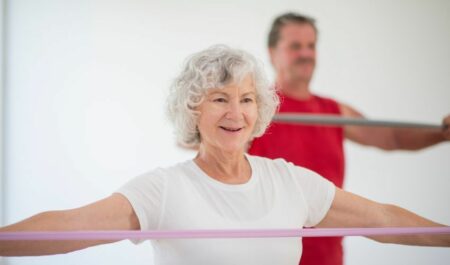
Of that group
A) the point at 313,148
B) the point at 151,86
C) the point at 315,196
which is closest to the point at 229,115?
the point at 315,196

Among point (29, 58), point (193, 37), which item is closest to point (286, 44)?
point (193, 37)

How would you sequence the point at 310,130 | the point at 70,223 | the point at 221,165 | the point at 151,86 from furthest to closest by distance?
the point at 310,130
the point at 151,86
the point at 221,165
the point at 70,223

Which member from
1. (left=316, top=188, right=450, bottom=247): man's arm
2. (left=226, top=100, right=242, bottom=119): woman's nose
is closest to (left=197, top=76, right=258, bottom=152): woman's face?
(left=226, top=100, right=242, bottom=119): woman's nose

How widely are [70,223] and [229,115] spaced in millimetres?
308

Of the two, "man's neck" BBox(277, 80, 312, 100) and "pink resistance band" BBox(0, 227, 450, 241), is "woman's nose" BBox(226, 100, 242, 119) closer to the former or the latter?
"pink resistance band" BBox(0, 227, 450, 241)

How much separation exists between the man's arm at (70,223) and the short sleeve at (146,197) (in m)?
0.01

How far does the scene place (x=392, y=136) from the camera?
4.85ft

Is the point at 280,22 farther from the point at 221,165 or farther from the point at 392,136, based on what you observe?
the point at 221,165

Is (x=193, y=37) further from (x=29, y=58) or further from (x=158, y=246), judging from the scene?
(x=158, y=246)

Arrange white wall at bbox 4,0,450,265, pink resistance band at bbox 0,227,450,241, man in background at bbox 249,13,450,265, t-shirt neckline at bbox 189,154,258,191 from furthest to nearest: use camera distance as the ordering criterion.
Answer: man in background at bbox 249,13,450,265, white wall at bbox 4,0,450,265, t-shirt neckline at bbox 189,154,258,191, pink resistance band at bbox 0,227,450,241

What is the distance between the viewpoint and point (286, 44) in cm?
142

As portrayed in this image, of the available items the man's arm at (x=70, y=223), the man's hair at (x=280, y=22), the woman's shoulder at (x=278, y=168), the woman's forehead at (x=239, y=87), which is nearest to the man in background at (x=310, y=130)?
the man's hair at (x=280, y=22)

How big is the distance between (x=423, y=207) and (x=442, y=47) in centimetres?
48

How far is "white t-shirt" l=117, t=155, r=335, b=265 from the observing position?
82 centimetres
